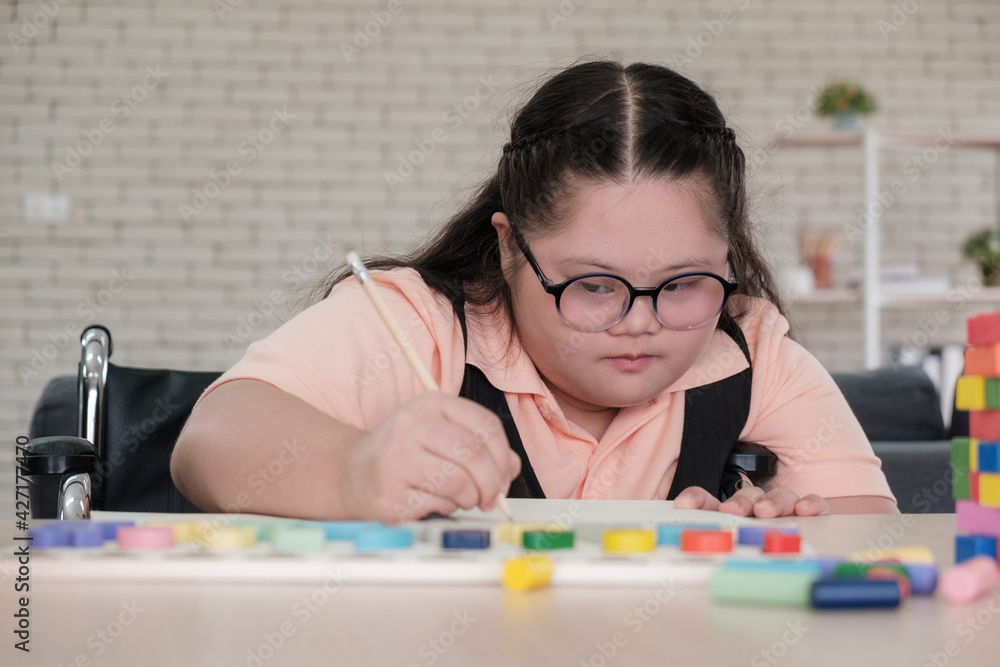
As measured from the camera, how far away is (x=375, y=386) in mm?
1225

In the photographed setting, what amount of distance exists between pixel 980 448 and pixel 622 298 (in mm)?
550

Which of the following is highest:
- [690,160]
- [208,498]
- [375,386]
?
[690,160]

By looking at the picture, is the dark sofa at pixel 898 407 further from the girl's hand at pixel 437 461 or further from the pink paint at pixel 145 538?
the pink paint at pixel 145 538

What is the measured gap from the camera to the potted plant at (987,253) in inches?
166

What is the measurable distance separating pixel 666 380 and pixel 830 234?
3.52m

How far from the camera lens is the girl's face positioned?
3.77 ft

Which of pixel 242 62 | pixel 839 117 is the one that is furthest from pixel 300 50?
pixel 839 117

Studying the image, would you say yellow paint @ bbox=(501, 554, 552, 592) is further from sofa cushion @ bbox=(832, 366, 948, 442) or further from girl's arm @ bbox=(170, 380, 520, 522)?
sofa cushion @ bbox=(832, 366, 948, 442)

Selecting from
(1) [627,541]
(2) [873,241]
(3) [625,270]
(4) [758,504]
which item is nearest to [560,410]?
(3) [625,270]

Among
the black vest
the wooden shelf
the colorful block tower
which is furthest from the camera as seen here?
the wooden shelf

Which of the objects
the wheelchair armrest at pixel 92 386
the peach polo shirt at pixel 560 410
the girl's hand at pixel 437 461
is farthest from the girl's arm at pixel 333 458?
the wheelchair armrest at pixel 92 386

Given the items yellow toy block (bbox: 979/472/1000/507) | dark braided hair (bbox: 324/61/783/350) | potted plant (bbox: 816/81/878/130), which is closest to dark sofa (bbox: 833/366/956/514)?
dark braided hair (bbox: 324/61/783/350)

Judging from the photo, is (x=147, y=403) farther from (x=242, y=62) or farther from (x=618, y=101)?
(x=242, y=62)

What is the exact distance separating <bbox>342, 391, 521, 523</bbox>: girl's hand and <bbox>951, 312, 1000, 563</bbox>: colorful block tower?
34 centimetres
